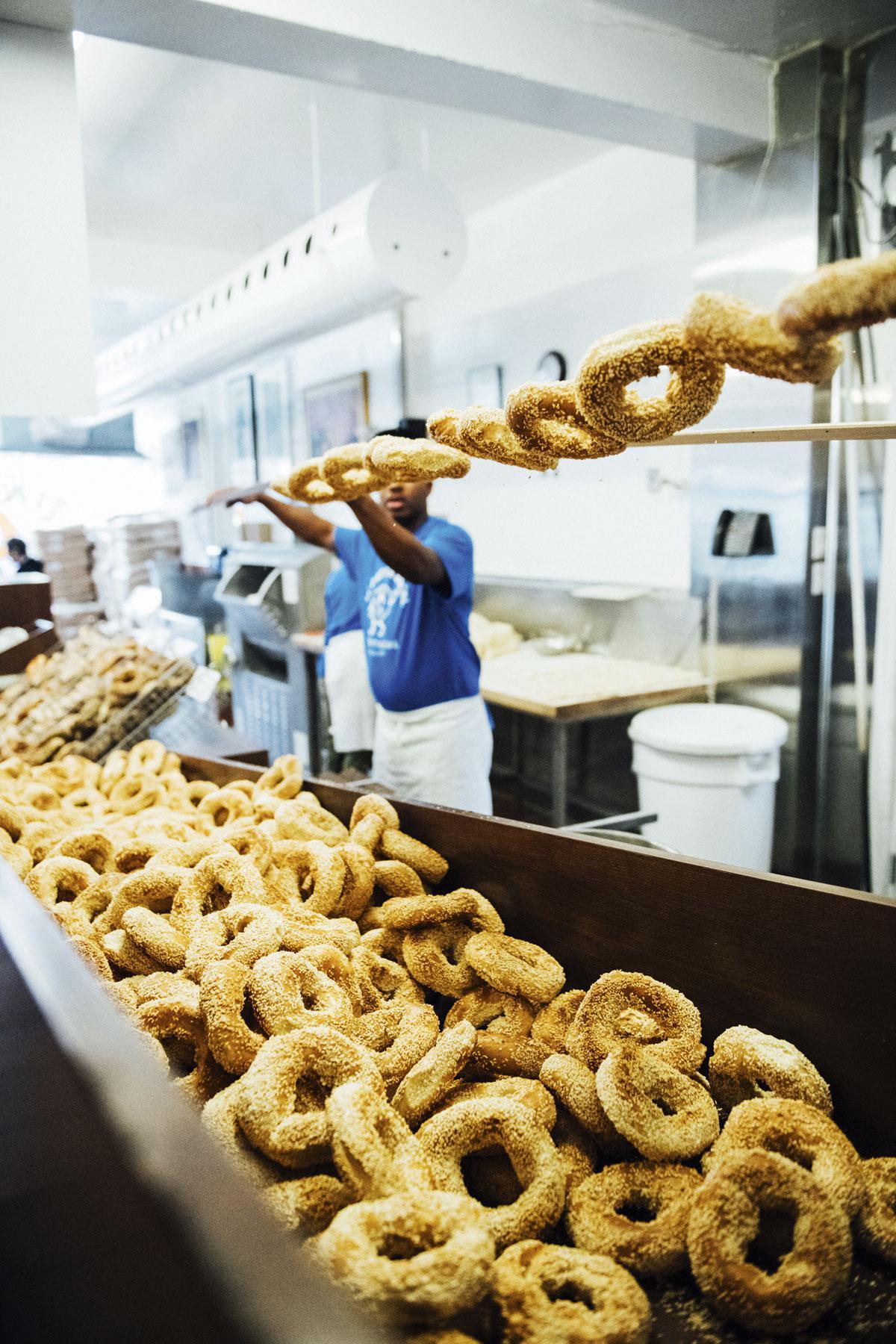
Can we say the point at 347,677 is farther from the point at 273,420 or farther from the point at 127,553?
the point at 127,553

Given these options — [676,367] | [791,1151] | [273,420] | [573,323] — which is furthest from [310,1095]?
[273,420]

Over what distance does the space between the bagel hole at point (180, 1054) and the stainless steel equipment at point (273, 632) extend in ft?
11.5

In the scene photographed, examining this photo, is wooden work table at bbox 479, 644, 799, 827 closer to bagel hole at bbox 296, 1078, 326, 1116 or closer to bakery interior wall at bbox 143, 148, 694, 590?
bakery interior wall at bbox 143, 148, 694, 590

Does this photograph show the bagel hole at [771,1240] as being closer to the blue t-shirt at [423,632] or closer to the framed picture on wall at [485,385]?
the blue t-shirt at [423,632]

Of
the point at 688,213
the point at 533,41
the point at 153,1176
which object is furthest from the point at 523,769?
the point at 153,1176

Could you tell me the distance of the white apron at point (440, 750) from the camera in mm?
3021

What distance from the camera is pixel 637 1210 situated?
963 mm

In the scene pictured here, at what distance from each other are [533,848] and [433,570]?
130 cm

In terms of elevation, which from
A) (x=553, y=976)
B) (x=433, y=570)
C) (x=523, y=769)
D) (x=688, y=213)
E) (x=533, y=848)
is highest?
(x=688, y=213)

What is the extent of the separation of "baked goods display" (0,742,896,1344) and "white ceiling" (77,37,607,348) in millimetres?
3627

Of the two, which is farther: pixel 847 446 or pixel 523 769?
pixel 523 769

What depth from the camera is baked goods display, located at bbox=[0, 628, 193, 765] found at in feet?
8.15

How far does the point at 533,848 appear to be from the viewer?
145cm

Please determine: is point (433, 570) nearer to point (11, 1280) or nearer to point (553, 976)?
point (553, 976)
